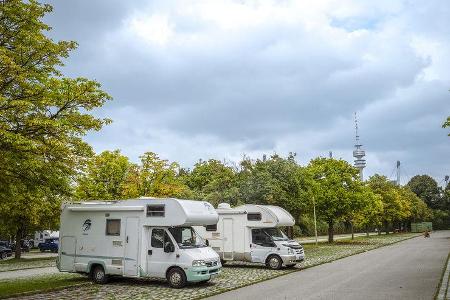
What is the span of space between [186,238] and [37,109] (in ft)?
23.7

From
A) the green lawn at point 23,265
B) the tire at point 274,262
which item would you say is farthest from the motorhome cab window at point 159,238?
the green lawn at point 23,265

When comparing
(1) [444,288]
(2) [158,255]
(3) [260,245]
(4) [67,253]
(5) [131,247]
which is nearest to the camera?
(1) [444,288]

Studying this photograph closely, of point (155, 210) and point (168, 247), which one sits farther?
point (155, 210)

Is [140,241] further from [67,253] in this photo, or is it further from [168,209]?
[67,253]

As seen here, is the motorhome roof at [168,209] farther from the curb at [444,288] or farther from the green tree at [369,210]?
the green tree at [369,210]

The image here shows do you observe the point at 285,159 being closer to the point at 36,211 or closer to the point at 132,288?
the point at 36,211

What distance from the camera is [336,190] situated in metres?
44.6

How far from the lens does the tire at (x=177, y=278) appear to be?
16.2m

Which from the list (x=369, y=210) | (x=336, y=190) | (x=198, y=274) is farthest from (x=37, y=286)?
(x=369, y=210)

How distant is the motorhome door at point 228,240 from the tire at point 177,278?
7.12 metres

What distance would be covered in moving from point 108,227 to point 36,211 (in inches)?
713

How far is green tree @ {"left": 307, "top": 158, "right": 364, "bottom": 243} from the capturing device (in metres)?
44.0

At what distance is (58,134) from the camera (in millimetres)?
14055

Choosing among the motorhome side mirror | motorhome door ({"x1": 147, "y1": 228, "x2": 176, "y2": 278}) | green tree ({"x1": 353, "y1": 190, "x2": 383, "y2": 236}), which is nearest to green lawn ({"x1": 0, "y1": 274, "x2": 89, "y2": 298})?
motorhome door ({"x1": 147, "y1": 228, "x2": 176, "y2": 278})
